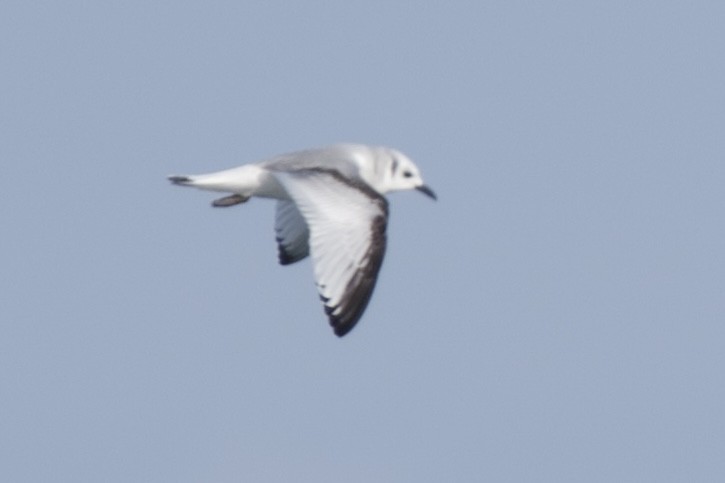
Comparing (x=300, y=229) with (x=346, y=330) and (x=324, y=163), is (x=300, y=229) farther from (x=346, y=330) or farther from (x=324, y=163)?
(x=346, y=330)

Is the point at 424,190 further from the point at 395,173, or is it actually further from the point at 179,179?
the point at 179,179

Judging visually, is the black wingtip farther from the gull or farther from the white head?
the white head

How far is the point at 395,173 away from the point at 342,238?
11.1 ft

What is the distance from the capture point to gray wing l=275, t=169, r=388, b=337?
26641 mm

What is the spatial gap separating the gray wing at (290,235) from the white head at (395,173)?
6.85ft

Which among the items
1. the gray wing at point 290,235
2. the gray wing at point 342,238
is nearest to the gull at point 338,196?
the gray wing at point 342,238

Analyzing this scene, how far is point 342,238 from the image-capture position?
27.1 meters

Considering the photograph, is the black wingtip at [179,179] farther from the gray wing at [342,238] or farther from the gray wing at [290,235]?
the gray wing at [290,235]

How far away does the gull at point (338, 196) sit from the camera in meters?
26.7

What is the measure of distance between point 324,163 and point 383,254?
2.12 metres

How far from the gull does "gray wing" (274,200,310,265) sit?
2136mm

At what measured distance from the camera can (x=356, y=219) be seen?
27.3 metres

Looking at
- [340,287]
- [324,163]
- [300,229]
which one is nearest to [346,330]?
[340,287]

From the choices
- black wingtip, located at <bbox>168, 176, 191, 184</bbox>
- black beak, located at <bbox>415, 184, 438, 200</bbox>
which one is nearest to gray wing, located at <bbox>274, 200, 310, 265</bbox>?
black beak, located at <bbox>415, 184, 438, 200</bbox>
